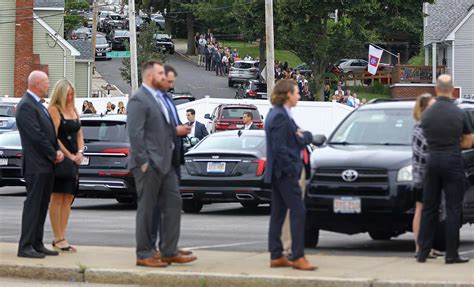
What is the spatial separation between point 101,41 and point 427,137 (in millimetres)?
73615

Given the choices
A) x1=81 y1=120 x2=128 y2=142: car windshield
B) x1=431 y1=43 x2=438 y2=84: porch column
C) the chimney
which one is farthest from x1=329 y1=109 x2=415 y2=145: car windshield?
x1=431 y1=43 x2=438 y2=84: porch column

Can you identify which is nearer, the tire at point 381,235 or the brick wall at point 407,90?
the tire at point 381,235

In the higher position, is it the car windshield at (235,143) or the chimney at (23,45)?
the chimney at (23,45)

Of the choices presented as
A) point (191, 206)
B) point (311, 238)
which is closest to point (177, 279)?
point (311, 238)

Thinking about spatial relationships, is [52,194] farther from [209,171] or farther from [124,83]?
[124,83]

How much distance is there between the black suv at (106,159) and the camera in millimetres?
21031

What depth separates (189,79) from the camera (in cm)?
7738

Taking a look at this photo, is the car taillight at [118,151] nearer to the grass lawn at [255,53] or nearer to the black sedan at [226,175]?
the black sedan at [226,175]

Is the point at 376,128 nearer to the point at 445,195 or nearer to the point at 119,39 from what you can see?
the point at 445,195

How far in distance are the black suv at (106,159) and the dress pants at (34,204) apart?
8102 millimetres

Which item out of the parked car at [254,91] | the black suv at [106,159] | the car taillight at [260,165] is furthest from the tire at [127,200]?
the parked car at [254,91]

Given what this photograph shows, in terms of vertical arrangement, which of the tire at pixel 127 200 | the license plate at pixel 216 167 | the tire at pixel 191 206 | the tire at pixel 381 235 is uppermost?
the license plate at pixel 216 167

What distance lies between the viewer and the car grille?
13383 millimetres

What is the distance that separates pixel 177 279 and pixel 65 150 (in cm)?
241
